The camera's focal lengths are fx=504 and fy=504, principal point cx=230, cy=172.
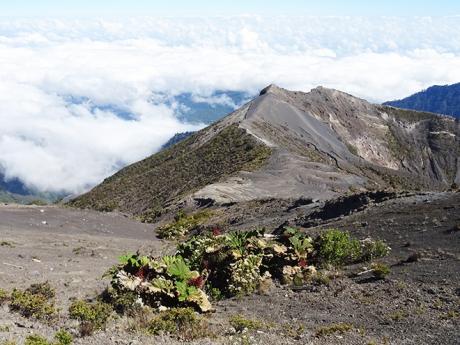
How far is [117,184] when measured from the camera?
3125 inches

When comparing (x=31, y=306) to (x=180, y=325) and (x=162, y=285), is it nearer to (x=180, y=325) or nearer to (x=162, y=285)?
(x=162, y=285)

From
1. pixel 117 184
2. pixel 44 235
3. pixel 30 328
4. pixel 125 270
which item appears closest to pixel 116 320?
pixel 30 328

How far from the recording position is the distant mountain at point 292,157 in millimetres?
59684

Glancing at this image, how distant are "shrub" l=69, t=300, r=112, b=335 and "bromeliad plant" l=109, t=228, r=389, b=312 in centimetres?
153

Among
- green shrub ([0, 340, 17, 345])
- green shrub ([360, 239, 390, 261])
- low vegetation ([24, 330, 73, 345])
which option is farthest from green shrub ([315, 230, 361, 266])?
green shrub ([0, 340, 17, 345])

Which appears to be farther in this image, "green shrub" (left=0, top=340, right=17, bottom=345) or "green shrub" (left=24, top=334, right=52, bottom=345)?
"green shrub" (left=0, top=340, right=17, bottom=345)

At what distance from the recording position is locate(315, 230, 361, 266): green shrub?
59.8 feet

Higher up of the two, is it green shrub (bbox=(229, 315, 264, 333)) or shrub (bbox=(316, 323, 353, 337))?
green shrub (bbox=(229, 315, 264, 333))

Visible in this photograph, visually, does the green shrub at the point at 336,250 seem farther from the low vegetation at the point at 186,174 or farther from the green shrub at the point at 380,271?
the low vegetation at the point at 186,174

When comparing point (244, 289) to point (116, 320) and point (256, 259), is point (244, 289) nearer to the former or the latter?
point (256, 259)

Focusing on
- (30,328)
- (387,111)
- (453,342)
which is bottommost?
(453,342)

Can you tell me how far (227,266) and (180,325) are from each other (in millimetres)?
5106

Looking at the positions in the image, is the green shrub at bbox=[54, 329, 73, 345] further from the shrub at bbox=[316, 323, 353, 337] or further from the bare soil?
the shrub at bbox=[316, 323, 353, 337]

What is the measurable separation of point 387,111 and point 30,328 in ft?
437
